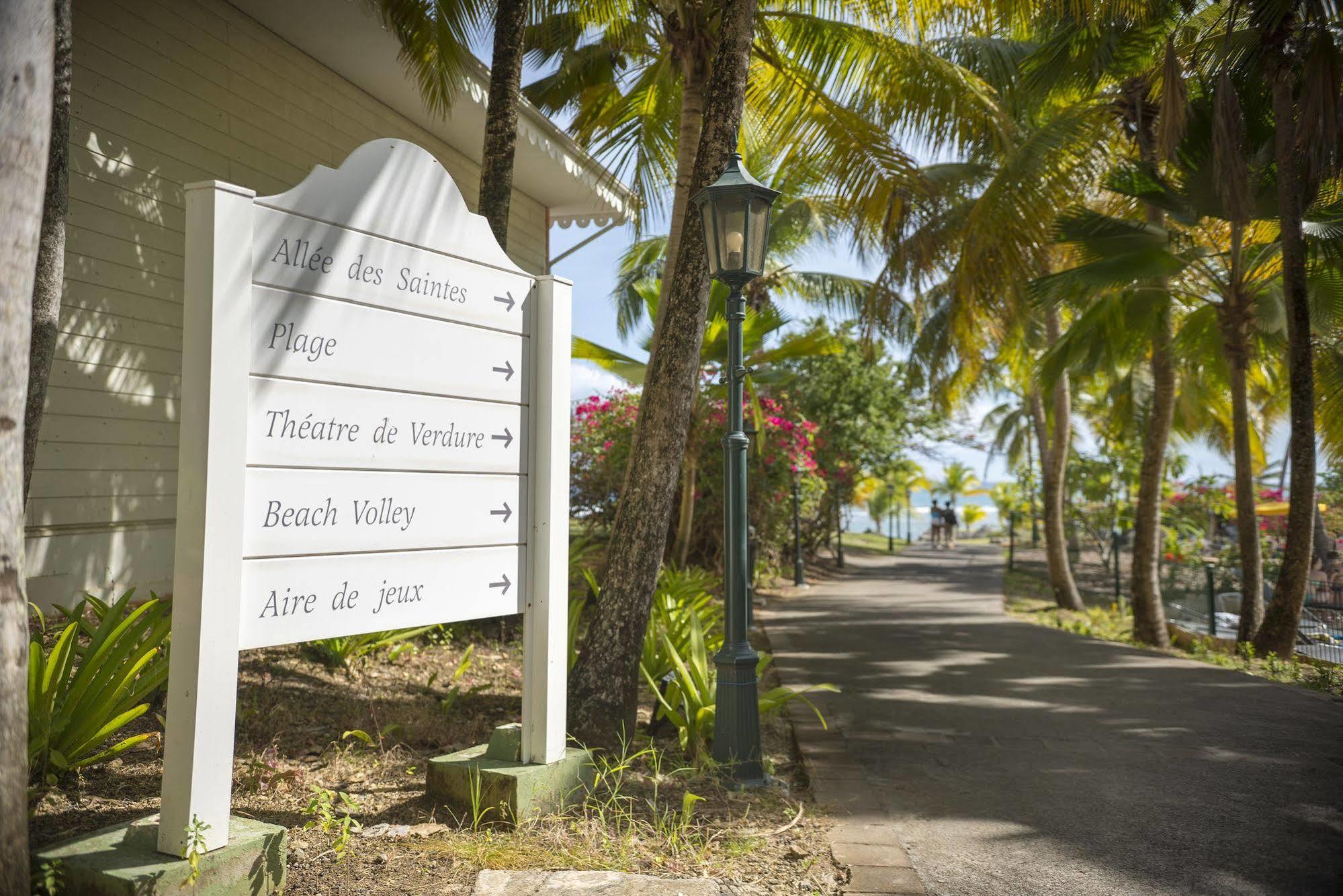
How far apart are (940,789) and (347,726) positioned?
3183mm

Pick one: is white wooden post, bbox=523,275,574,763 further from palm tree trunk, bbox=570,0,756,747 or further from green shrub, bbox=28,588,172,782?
green shrub, bbox=28,588,172,782

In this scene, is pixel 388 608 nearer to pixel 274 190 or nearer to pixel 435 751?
pixel 435 751

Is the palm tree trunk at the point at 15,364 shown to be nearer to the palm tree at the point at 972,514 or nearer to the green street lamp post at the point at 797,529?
the green street lamp post at the point at 797,529

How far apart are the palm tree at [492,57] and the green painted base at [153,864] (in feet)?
12.2

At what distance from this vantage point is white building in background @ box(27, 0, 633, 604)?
595cm

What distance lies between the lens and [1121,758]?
17.2ft

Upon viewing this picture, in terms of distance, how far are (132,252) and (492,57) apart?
118 inches

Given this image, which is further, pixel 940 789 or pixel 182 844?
pixel 940 789

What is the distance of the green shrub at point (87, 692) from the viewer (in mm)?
3402

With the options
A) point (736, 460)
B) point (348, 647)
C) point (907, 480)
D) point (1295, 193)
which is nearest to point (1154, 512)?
point (1295, 193)

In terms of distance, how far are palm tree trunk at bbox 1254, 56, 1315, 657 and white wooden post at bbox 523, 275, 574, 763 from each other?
804cm

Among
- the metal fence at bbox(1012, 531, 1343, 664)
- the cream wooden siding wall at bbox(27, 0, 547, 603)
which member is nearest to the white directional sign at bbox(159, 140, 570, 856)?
the cream wooden siding wall at bbox(27, 0, 547, 603)

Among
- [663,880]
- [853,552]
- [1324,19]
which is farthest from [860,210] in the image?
[853,552]

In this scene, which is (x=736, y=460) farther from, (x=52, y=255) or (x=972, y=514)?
(x=972, y=514)
